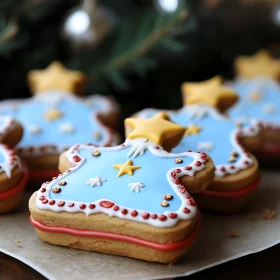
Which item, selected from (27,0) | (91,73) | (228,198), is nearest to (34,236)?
(228,198)

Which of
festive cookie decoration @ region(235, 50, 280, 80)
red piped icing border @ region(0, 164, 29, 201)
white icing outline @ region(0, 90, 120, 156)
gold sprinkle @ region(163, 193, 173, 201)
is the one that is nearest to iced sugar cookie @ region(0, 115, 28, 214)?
red piped icing border @ region(0, 164, 29, 201)

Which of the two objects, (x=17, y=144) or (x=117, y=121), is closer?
(x=17, y=144)

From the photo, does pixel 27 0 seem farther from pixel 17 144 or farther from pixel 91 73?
pixel 17 144

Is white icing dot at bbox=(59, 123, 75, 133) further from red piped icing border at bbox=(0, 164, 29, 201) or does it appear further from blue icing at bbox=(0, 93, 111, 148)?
red piped icing border at bbox=(0, 164, 29, 201)

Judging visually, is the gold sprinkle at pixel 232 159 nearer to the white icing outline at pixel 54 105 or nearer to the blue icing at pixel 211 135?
the blue icing at pixel 211 135

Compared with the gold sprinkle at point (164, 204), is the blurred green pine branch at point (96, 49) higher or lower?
higher

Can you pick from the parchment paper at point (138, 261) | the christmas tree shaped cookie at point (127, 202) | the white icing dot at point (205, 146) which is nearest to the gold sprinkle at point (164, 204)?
the christmas tree shaped cookie at point (127, 202)

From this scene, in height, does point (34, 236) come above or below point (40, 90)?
below
